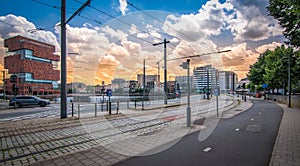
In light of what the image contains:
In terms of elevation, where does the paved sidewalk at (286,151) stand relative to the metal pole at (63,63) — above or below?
below

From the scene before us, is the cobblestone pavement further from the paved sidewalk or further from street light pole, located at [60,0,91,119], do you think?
street light pole, located at [60,0,91,119]

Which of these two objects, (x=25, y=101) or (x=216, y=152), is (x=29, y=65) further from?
(x=216, y=152)

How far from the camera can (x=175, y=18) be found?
22.4 ft

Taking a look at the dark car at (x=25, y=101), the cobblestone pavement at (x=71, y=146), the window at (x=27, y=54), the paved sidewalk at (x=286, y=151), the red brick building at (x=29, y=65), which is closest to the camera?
the paved sidewalk at (x=286, y=151)

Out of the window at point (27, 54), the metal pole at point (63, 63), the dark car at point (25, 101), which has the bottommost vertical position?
the dark car at point (25, 101)

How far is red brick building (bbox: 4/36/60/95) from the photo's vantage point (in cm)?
5475

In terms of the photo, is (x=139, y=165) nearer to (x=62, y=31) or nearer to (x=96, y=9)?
(x=96, y=9)

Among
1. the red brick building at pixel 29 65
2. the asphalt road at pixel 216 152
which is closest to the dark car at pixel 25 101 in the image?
the asphalt road at pixel 216 152

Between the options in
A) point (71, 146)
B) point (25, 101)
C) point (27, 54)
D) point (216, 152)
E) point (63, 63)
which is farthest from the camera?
point (27, 54)

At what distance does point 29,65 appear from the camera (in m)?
56.7

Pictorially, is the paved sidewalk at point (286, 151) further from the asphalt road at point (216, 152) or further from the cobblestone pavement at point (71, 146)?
the cobblestone pavement at point (71, 146)

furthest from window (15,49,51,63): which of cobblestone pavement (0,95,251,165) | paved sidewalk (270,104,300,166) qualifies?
paved sidewalk (270,104,300,166)

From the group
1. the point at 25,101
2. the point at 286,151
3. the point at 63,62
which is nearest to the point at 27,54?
the point at 25,101

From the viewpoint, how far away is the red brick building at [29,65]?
54750 millimetres
